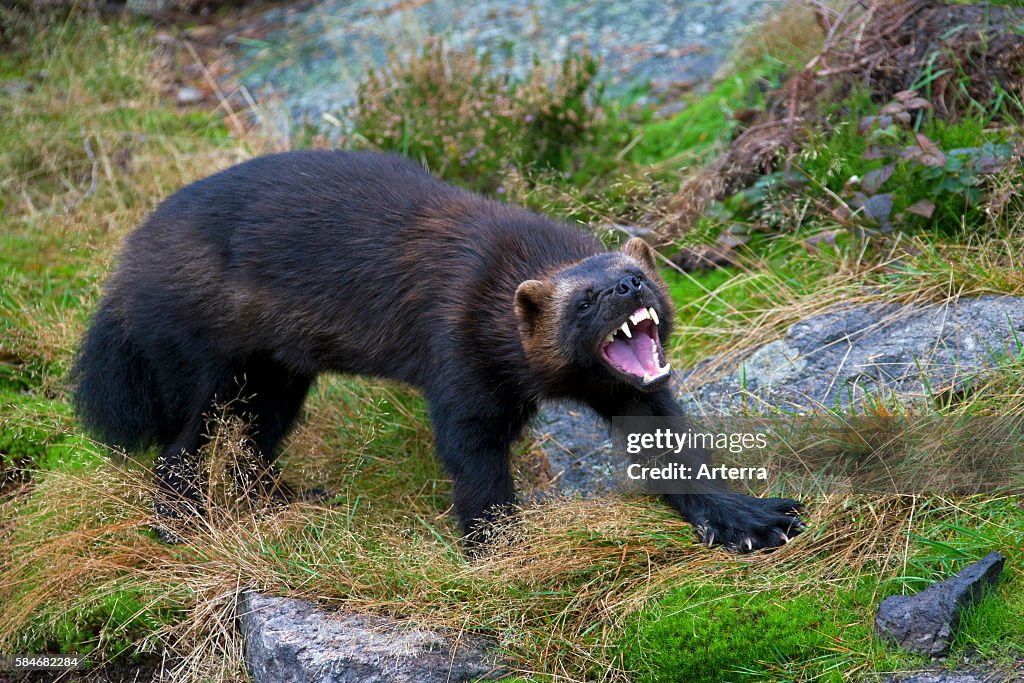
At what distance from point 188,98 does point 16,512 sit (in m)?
5.57

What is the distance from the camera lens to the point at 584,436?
5812 mm

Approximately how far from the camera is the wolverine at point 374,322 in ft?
15.3

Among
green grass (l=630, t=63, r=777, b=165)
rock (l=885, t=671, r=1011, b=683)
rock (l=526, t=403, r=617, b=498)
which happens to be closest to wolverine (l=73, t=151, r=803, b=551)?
rock (l=526, t=403, r=617, b=498)

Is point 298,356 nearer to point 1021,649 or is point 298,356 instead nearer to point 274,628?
point 274,628

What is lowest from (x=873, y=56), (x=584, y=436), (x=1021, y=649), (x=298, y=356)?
(x=584, y=436)

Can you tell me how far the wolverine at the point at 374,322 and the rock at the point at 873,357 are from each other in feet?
2.36

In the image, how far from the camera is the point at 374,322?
512cm

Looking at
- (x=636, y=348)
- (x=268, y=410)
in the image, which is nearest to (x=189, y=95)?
(x=268, y=410)

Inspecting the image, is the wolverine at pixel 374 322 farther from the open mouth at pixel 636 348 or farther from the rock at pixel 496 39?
the rock at pixel 496 39

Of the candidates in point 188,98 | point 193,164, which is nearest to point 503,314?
point 193,164

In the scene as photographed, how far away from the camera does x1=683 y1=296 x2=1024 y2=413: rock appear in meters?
5.14

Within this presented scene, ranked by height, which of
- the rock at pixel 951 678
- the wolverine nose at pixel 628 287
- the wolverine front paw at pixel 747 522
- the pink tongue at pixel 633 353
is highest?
the wolverine nose at pixel 628 287

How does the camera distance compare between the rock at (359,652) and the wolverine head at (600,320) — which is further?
the wolverine head at (600,320)

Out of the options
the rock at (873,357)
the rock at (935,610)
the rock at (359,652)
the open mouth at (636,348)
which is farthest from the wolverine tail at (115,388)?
the rock at (935,610)
